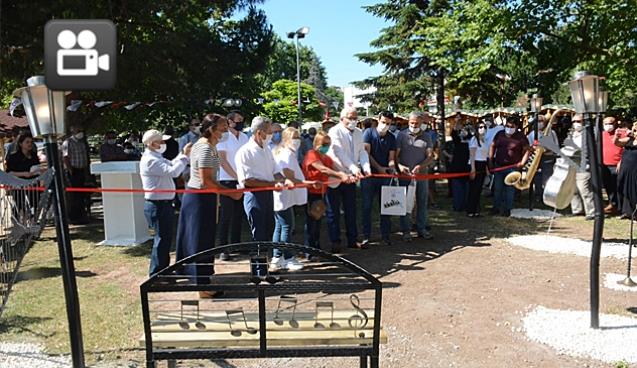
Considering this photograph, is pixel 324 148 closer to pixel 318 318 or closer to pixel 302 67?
pixel 318 318

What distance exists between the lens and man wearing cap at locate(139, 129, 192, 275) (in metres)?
5.96

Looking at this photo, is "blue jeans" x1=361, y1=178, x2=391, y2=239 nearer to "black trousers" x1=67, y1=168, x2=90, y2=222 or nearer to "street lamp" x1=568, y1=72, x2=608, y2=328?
"street lamp" x1=568, y1=72, x2=608, y2=328

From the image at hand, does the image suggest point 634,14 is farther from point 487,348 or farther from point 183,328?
point 183,328

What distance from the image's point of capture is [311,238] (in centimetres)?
755

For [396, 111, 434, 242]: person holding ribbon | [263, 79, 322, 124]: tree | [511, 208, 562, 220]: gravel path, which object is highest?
[263, 79, 322, 124]: tree

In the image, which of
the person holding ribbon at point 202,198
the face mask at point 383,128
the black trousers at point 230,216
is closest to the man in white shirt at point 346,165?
the face mask at point 383,128

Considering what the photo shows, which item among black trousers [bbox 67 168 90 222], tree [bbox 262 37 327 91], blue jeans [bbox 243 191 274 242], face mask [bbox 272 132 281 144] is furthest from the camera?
tree [bbox 262 37 327 91]

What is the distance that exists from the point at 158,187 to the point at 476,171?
6.75 metres

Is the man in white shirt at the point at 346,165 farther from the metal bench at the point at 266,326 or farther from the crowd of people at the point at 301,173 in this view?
the metal bench at the point at 266,326

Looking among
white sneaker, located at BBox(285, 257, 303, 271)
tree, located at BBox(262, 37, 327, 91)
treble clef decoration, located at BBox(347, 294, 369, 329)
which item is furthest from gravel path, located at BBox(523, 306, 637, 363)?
tree, located at BBox(262, 37, 327, 91)

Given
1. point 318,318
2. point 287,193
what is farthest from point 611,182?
point 318,318

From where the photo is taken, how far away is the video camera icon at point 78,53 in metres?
2.27

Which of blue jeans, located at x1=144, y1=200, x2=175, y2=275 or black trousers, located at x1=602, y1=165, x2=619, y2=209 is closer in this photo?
blue jeans, located at x1=144, y1=200, x2=175, y2=275

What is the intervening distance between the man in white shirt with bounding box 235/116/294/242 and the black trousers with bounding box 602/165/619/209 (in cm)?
739
